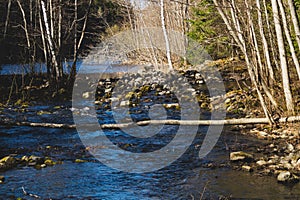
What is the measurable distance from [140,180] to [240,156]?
1.74m

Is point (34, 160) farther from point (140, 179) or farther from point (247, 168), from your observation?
point (247, 168)

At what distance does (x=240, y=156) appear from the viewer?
680cm

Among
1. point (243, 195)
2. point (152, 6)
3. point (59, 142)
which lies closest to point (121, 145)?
point (59, 142)

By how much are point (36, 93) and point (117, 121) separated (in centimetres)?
596

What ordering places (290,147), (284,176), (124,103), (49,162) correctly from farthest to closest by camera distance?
(124,103) → (290,147) → (49,162) → (284,176)

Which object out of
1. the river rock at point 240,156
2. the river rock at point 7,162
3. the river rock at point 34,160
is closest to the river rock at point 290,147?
the river rock at point 240,156

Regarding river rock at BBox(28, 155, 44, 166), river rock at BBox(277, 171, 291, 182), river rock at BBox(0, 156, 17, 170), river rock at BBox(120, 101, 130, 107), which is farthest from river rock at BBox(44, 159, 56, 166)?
river rock at BBox(120, 101, 130, 107)

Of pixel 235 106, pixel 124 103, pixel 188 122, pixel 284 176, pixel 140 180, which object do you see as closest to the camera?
pixel 284 176

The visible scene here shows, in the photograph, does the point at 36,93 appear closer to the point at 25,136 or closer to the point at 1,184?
the point at 25,136

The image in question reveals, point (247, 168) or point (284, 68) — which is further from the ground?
point (284, 68)

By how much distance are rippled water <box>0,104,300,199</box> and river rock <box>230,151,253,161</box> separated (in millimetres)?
158

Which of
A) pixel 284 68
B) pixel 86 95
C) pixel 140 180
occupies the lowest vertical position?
pixel 140 180

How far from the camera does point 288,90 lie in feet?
27.9

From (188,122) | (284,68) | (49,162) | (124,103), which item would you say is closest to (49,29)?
(124,103)
